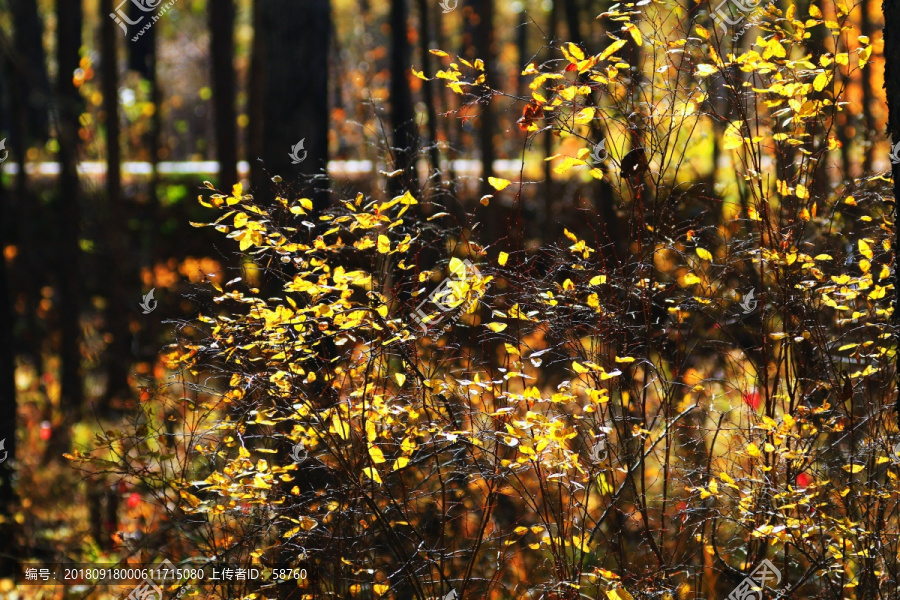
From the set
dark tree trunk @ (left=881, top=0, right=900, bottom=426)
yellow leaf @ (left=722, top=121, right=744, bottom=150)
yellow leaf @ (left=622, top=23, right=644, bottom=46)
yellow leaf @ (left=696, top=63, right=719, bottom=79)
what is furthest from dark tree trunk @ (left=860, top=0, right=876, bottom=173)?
yellow leaf @ (left=622, top=23, right=644, bottom=46)

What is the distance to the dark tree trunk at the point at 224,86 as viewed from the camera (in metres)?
11.0

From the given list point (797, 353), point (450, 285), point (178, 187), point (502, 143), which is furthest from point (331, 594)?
point (502, 143)

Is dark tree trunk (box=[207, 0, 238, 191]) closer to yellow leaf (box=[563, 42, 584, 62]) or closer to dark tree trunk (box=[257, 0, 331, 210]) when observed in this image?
dark tree trunk (box=[257, 0, 331, 210])

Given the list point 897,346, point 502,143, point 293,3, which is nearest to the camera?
point 897,346

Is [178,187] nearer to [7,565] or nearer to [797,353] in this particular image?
[7,565]

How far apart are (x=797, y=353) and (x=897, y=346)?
0.53m

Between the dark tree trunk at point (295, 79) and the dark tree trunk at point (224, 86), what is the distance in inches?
189

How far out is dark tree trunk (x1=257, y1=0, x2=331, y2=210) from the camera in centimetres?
596

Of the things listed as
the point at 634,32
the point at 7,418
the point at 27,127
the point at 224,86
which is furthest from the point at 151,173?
the point at 634,32

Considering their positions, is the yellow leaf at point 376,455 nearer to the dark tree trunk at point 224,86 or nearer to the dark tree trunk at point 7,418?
the dark tree trunk at point 7,418

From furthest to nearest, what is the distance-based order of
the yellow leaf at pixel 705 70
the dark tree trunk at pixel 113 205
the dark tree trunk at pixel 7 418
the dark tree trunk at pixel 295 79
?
the dark tree trunk at pixel 113 205 < the dark tree trunk at pixel 7 418 < the dark tree trunk at pixel 295 79 < the yellow leaf at pixel 705 70

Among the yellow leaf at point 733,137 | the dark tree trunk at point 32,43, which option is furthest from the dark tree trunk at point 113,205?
the yellow leaf at point 733,137

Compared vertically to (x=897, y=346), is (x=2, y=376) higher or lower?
lower

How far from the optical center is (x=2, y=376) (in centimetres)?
733
